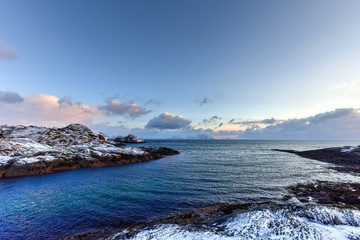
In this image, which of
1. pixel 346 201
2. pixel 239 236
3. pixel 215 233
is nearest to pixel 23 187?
pixel 215 233

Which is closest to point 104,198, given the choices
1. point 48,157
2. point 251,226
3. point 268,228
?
point 251,226

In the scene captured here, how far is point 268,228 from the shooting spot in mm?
A: 14133

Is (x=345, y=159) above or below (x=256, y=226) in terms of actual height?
below

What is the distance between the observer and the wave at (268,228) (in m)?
13.0

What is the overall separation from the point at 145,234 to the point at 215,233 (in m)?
6.22

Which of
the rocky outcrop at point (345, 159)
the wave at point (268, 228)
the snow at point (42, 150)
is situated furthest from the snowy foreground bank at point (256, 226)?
the snow at point (42, 150)

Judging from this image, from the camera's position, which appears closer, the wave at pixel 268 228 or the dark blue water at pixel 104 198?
the wave at pixel 268 228

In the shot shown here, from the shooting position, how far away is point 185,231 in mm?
13820

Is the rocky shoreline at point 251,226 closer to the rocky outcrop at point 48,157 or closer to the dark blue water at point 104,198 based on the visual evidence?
the dark blue water at point 104,198

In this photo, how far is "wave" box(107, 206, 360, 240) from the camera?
42.6 feet

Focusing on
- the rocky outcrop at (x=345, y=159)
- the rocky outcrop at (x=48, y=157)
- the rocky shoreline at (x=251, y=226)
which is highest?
the rocky outcrop at (x=48, y=157)

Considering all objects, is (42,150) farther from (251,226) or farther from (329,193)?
(329,193)

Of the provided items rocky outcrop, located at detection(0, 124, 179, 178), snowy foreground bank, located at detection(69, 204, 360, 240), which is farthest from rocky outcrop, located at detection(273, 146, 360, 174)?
rocky outcrop, located at detection(0, 124, 179, 178)

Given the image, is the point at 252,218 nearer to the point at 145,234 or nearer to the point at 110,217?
the point at 145,234
